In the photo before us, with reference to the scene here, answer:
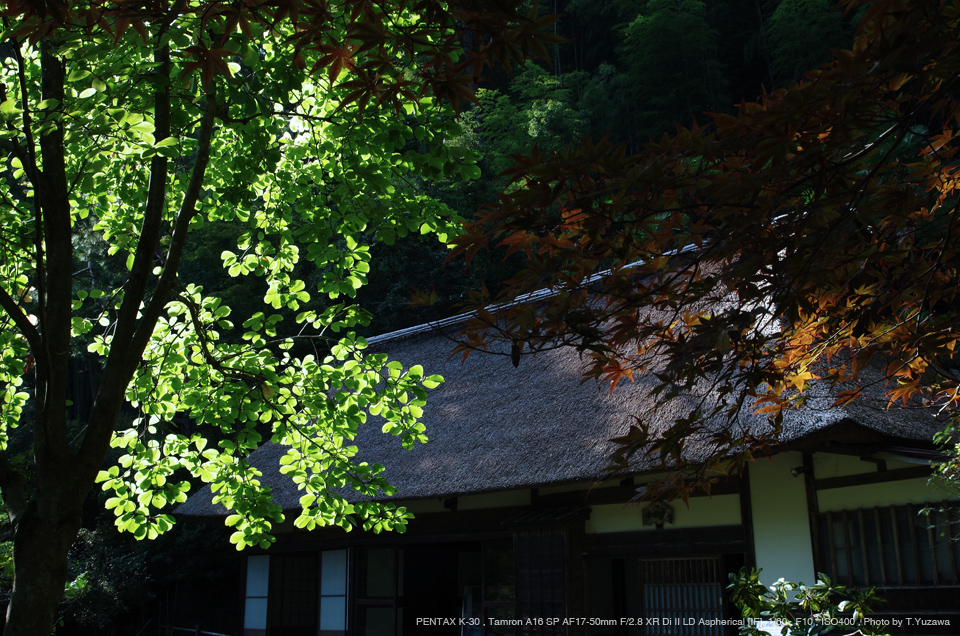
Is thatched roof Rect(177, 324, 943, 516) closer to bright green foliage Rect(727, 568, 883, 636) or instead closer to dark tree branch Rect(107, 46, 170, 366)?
bright green foliage Rect(727, 568, 883, 636)

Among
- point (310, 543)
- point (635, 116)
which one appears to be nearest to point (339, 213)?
point (310, 543)

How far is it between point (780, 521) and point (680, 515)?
30.3 inches

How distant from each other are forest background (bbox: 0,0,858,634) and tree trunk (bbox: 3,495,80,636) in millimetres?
9826

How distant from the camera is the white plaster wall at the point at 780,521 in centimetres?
489

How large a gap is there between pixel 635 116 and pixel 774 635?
1351 cm

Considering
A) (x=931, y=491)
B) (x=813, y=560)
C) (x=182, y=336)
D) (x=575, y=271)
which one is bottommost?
(x=813, y=560)

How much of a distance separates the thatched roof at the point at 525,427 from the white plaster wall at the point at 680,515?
61 cm

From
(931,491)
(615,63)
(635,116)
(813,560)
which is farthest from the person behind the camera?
(615,63)

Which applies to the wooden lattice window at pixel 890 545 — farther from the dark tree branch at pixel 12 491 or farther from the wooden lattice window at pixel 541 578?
the dark tree branch at pixel 12 491

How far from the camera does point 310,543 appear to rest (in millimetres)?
8516

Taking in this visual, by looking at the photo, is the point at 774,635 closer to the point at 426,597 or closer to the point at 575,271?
the point at 575,271

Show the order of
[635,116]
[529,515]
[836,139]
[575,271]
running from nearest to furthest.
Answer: [836,139] → [575,271] → [529,515] → [635,116]

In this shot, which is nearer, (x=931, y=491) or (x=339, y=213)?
(x=339, y=213)

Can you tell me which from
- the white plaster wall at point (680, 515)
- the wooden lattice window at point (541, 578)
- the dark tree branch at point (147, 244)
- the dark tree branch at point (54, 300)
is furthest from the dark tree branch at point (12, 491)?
the wooden lattice window at point (541, 578)
